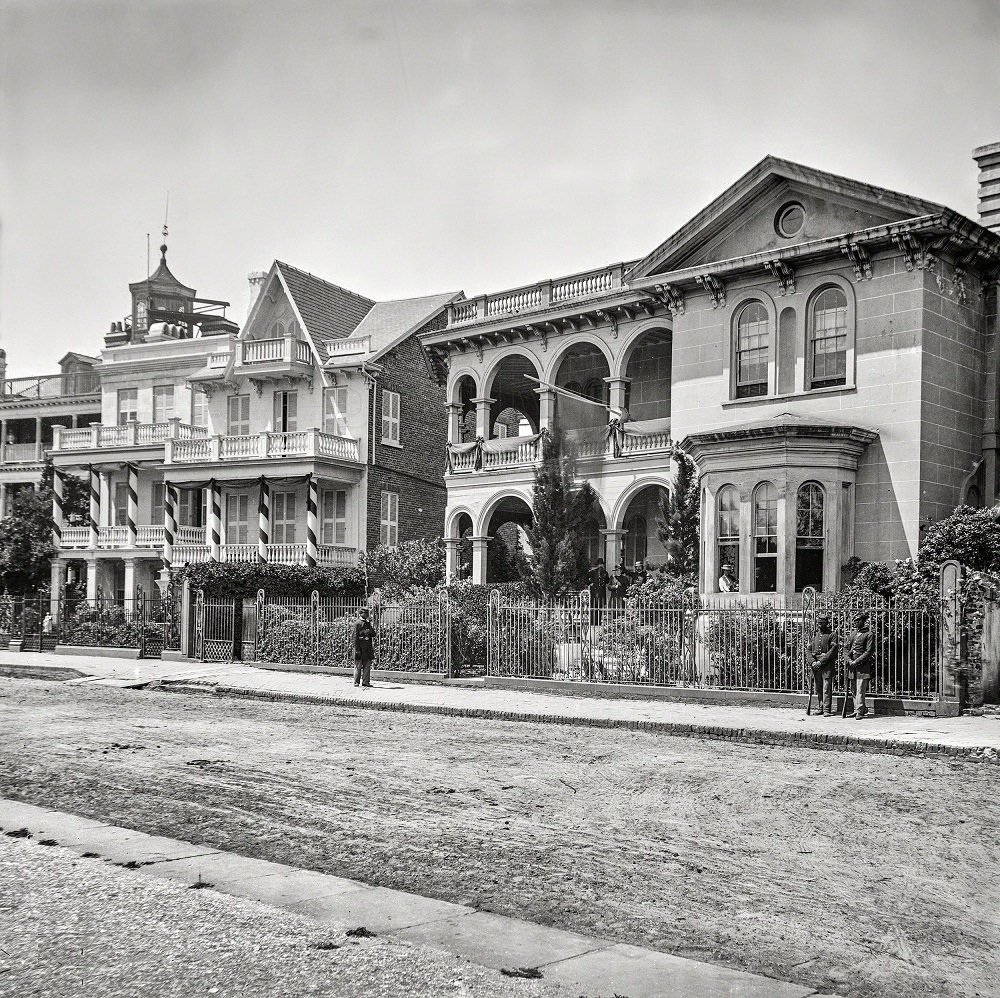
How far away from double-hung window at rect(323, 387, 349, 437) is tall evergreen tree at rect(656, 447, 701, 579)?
1791cm

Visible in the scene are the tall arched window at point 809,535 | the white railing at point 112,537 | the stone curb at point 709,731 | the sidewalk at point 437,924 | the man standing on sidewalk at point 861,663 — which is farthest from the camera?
the white railing at point 112,537

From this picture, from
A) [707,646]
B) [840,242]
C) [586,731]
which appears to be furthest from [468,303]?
[586,731]

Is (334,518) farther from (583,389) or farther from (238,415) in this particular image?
(583,389)

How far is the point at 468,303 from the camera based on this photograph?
34062mm

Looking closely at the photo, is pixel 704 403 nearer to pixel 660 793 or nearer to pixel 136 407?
pixel 660 793

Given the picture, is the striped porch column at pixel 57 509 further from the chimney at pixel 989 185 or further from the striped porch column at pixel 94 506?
the chimney at pixel 989 185

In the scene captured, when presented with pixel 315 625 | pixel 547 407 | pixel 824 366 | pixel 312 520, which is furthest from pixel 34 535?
pixel 824 366

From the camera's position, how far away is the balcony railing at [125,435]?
143 feet

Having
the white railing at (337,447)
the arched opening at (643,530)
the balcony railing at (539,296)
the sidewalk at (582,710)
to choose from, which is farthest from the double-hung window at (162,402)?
the arched opening at (643,530)

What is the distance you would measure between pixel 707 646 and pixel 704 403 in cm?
777

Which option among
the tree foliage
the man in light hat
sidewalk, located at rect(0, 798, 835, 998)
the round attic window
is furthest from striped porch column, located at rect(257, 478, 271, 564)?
sidewalk, located at rect(0, 798, 835, 998)

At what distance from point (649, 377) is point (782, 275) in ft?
24.4

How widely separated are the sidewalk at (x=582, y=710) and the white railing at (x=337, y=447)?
42.5ft

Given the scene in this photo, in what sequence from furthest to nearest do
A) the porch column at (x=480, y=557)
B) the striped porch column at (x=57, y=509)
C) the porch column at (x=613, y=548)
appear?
the striped porch column at (x=57, y=509) < the porch column at (x=480, y=557) < the porch column at (x=613, y=548)
